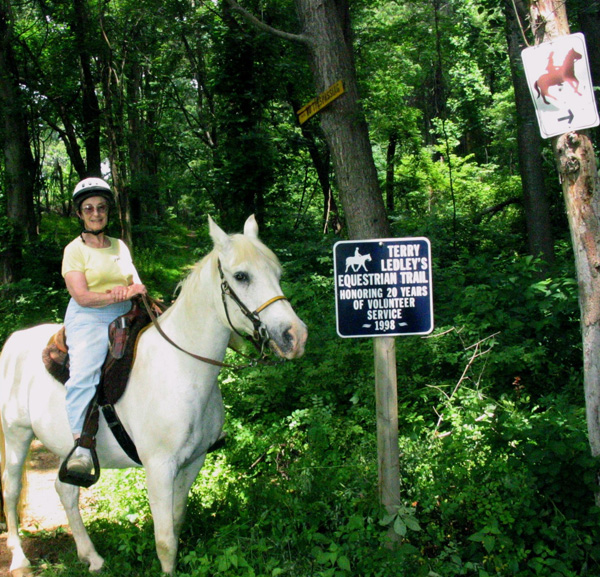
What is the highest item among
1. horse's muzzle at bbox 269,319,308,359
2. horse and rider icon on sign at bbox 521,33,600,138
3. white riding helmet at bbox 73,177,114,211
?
horse and rider icon on sign at bbox 521,33,600,138

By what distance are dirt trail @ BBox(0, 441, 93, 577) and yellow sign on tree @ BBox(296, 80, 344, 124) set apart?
4.48m

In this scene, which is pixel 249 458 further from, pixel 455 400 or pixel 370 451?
pixel 455 400

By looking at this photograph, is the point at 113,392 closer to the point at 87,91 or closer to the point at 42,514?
the point at 42,514

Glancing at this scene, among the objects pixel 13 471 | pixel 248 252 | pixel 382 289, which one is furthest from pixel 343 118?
pixel 13 471

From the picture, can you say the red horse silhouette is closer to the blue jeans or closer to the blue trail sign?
the blue trail sign

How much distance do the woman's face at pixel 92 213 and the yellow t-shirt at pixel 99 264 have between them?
137 millimetres

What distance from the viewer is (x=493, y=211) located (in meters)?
14.5

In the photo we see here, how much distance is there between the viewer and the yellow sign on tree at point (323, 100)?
5664mm

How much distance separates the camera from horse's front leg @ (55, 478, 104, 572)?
4180 millimetres

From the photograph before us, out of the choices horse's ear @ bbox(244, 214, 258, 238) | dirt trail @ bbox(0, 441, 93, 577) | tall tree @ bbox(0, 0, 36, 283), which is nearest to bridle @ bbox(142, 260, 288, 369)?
horse's ear @ bbox(244, 214, 258, 238)

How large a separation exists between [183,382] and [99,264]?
108 cm

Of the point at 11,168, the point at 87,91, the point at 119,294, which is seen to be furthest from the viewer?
the point at 87,91

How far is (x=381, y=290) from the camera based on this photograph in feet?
11.3

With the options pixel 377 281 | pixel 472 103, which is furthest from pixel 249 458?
pixel 472 103
